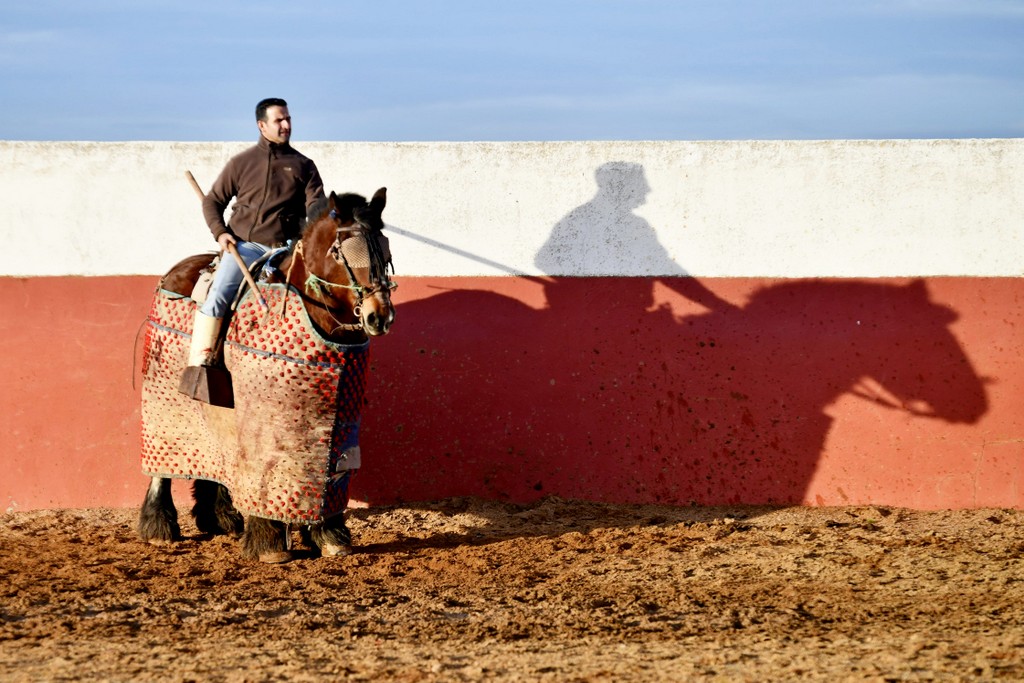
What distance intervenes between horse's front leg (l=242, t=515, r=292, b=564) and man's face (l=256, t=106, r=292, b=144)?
197cm

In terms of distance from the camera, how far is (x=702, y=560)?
18.9 feet

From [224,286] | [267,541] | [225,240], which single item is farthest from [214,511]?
[225,240]

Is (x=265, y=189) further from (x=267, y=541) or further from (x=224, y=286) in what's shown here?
(x=267, y=541)

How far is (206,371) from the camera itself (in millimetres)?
5672

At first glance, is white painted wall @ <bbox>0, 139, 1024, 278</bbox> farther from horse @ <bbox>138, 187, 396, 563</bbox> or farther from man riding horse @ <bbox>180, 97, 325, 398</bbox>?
horse @ <bbox>138, 187, 396, 563</bbox>

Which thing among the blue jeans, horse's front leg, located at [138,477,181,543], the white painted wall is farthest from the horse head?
horse's front leg, located at [138,477,181,543]

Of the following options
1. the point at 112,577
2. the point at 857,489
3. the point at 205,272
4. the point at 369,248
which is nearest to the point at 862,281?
the point at 857,489

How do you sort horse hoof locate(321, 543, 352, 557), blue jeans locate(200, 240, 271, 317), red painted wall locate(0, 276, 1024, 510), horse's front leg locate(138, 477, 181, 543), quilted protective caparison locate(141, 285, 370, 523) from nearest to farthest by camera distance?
quilted protective caparison locate(141, 285, 370, 523) < blue jeans locate(200, 240, 271, 317) < horse hoof locate(321, 543, 352, 557) < horse's front leg locate(138, 477, 181, 543) < red painted wall locate(0, 276, 1024, 510)

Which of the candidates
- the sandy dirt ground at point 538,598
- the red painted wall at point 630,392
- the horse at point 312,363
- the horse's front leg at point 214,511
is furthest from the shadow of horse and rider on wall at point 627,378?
the horse at point 312,363

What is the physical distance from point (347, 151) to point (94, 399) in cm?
216

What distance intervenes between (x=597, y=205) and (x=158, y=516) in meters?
3.10

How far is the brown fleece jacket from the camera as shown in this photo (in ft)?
20.1

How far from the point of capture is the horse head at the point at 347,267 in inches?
210

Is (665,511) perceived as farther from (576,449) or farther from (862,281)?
(862,281)
